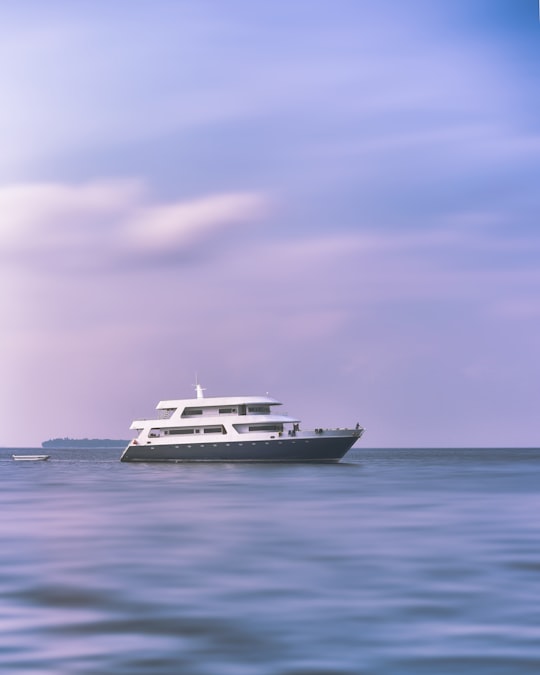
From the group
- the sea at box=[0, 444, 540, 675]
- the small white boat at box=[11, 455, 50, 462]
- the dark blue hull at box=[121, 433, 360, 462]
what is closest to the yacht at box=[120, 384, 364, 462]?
the dark blue hull at box=[121, 433, 360, 462]

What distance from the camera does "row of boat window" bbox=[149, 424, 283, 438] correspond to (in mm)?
101500

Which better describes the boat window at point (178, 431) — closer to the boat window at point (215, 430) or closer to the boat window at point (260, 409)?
the boat window at point (215, 430)

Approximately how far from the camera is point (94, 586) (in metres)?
24.0

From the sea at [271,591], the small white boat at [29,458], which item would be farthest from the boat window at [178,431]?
the small white boat at [29,458]

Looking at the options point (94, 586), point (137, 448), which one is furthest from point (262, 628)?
point (137, 448)

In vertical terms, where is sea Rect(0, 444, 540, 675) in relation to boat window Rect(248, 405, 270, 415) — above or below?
below

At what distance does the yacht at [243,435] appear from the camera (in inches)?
3954

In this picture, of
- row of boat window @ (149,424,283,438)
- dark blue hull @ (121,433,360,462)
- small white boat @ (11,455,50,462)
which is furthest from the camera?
small white boat @ (11,455,50,462)

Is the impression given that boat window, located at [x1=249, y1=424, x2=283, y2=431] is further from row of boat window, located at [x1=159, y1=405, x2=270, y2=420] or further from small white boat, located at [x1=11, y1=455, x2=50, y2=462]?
small white boat, located at [x1=11, y1=455, x2=50, y2=462]

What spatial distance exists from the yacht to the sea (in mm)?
51519

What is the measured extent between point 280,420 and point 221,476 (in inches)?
669

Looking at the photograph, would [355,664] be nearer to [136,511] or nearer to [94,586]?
[94,586]

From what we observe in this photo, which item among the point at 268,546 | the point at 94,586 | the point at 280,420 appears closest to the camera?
the point at 94,586

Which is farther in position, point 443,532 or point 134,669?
point 443,532
